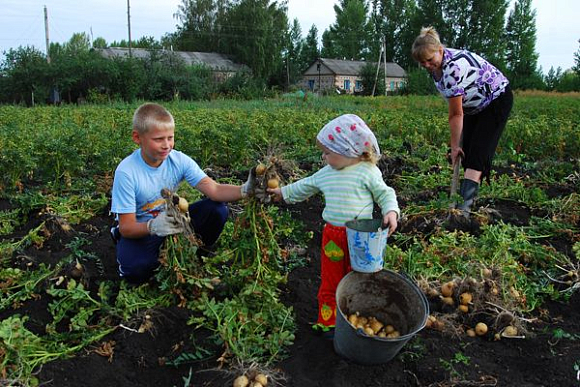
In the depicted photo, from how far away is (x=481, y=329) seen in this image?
8.16 ft

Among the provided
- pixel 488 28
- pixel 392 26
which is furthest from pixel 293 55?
pixel 488 28

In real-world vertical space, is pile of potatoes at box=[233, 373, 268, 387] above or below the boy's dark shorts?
below

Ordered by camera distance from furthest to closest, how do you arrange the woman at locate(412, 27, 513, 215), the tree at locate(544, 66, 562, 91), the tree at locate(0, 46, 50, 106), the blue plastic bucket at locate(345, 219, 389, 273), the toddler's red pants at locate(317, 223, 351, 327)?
the tree at locate(544, 66, 562, 91)
the tree at locate(0, 46, 50, 106)
the woman at locate(412, 27, 513, 215)
the toddler's red pants at locate(317, 223, 351, 327)
the blue plastic bucket at locate(345, 219, 389, 273)

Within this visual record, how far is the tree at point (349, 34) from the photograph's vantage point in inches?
2198

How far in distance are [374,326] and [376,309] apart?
12cm

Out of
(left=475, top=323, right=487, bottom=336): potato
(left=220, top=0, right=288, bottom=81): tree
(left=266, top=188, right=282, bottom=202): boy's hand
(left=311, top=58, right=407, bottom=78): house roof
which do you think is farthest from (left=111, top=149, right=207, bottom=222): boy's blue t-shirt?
(left=311, top=58, right=407, bottom=78): house roof

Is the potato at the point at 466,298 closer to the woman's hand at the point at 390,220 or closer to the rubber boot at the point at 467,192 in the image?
the woman's hand at the point at 390,220

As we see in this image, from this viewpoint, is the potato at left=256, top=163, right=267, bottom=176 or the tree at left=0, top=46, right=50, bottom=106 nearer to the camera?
the potato at left=256, top=163, right=267, bottom=176

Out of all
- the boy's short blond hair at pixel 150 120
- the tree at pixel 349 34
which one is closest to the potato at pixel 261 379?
the boy's short blond hair at pixel 150 120

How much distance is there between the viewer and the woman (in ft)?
12.4

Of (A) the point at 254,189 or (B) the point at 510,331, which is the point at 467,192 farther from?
(A) the point at 254,189

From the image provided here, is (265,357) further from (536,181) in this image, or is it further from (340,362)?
(536,181)

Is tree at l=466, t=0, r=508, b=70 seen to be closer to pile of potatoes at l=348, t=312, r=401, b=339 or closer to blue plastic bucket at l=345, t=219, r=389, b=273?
pile of potatoes at l=348, t=312, r=401, b=339

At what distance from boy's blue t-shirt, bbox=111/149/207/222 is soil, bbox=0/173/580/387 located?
625mm
